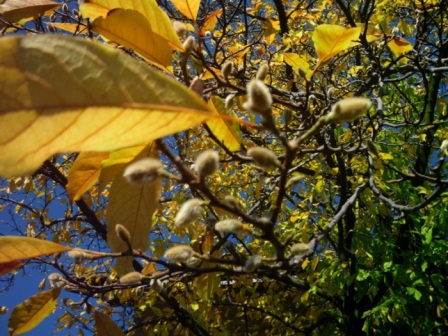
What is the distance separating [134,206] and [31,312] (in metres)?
0.46

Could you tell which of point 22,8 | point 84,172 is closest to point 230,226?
point 84,172

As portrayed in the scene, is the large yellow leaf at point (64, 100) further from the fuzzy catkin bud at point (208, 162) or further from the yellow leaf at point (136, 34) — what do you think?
the yellow leaf at point (136, 34)

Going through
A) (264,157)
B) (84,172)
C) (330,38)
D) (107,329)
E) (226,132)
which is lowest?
(107,329)

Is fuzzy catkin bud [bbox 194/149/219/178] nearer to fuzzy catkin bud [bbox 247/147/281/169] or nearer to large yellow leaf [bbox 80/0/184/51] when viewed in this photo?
fuzzy catkin bud [bbox 247/147/281/169]

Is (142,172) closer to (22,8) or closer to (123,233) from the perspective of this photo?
(123,233)

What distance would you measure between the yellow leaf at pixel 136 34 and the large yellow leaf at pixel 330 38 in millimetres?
488

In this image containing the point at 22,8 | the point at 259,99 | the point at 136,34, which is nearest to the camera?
the point at 259,99

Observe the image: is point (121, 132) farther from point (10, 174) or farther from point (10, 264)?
point (10, 264)

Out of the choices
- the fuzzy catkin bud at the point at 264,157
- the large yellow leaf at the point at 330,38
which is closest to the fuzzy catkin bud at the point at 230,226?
the fuzzy catkin bud at the point at 264,157

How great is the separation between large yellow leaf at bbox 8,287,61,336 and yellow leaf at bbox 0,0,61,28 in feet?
2.38

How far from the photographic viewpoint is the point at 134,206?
1.00m

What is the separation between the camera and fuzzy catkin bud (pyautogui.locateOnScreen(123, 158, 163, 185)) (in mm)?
640

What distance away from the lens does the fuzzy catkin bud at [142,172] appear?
64 cm

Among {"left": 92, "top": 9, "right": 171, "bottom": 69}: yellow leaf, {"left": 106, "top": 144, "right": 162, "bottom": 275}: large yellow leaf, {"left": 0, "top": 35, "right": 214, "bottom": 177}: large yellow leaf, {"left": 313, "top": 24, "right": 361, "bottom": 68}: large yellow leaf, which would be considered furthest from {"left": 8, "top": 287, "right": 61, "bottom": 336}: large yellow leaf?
{"left": 313, "top": 24, "right": 361, "bottom": 68}: large yellow leaf
